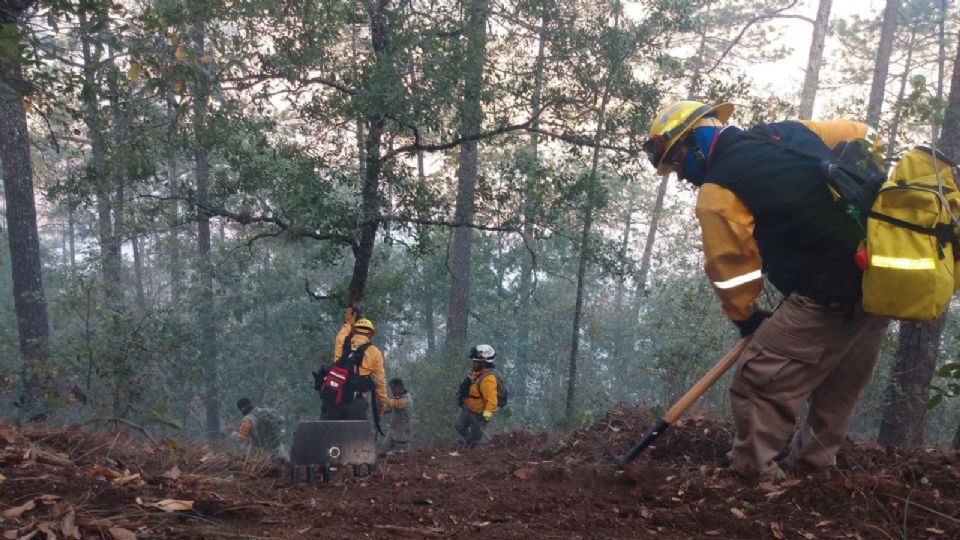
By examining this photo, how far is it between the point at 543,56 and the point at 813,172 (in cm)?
630

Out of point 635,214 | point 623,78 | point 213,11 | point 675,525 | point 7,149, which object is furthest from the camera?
point 635,214

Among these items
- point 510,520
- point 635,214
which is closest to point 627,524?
point 510,520

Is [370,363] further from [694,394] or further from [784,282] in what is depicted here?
[784,282]

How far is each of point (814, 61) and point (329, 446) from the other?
1851 centimetres

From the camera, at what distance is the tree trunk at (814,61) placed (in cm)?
1806

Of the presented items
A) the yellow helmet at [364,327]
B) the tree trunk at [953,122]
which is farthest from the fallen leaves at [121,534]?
the tree trunk at [953,122]

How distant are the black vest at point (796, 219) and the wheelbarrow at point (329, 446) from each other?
8.61 ft

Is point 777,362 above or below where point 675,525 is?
above

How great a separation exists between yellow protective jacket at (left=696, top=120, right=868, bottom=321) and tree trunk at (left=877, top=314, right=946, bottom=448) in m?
3.83

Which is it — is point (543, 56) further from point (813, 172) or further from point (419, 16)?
point (813, 172)

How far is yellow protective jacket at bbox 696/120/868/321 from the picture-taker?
357 cm

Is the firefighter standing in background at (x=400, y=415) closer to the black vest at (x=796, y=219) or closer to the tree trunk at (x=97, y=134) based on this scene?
the tree trunk at (x=97, y=134)

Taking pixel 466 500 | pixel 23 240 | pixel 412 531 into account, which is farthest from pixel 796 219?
pixel 23 240

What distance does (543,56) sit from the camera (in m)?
9.34
